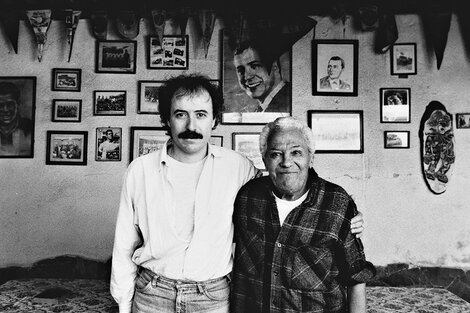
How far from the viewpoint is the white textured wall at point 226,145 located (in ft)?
12.7

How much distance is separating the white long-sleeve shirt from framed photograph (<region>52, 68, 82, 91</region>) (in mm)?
2391

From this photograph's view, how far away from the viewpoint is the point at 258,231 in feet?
5.82

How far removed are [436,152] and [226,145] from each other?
2109 mm

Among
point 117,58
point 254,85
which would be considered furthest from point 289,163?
point 117,58

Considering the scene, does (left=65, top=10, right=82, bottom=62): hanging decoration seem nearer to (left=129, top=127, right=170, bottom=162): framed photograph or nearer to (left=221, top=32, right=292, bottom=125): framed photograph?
(left=129, top=127, right=170, bottom=162): framed photograph

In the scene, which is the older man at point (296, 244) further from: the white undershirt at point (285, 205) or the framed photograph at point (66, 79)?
the framed photograph at point (66, 79)

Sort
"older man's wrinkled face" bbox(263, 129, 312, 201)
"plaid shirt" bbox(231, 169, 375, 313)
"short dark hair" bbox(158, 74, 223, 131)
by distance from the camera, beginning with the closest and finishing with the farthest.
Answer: "plaid shirt" bbox(231, 169, 375, 313) → "older man's wrinkled face" bbox(263, 129, 312, 201) → "short dark hair" bbox(158, 74, 223, 131)

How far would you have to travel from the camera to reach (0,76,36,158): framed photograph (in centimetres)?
389

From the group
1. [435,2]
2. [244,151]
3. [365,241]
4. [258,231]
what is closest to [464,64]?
[435,2]

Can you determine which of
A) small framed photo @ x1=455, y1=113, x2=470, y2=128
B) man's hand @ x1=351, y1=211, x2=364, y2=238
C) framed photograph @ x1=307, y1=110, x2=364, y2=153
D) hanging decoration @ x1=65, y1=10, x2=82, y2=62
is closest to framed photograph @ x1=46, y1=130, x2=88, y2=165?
hanging decoration @ x1=65, y1=10, x2=82, y2=62

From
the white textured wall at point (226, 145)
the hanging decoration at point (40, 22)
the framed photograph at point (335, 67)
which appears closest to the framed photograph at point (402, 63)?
the white textured wall at point (226, 145)

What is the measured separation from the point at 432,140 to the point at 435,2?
1378 mm

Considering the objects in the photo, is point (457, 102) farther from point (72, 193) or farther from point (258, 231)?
point (72, 193)

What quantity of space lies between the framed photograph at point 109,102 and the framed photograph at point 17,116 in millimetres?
641
